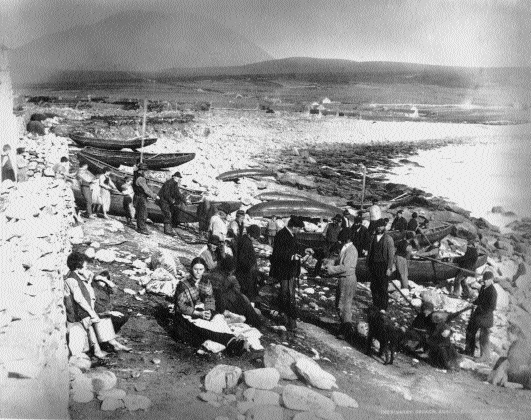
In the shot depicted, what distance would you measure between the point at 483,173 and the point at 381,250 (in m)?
0.80

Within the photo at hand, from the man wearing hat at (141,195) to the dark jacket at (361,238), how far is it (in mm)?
1293

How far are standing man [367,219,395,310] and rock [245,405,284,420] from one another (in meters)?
0.90

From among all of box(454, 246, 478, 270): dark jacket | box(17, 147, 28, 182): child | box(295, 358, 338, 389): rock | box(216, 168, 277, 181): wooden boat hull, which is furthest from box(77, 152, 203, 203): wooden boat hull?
box(454, 246, 478, 270): dark jacket

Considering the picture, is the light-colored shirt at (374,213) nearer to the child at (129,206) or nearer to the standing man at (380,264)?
the standing man at (380,264)

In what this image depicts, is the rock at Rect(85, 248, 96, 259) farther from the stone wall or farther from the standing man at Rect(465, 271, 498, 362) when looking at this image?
the standing man at Rect(465, 271, 498, 362)

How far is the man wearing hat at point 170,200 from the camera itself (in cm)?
363

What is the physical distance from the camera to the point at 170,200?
3641 millimetres

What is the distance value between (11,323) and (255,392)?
140 cm

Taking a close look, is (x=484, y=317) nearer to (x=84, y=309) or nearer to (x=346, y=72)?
(x=346, y=72)

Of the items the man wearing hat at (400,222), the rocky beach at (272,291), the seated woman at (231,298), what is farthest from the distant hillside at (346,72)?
the seated woman at (231,298)

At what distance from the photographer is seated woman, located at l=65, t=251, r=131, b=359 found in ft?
10.7

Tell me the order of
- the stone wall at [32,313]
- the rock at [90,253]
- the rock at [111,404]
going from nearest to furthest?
1. the stone wall at [32,313]
2. the rock at [111,404]
3. the rock at [90,253]

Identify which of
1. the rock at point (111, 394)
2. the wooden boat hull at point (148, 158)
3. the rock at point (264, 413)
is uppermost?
the wooden boat hull at point (148, 158)

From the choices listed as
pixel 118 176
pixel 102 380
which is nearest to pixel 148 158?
pixel 118 176
